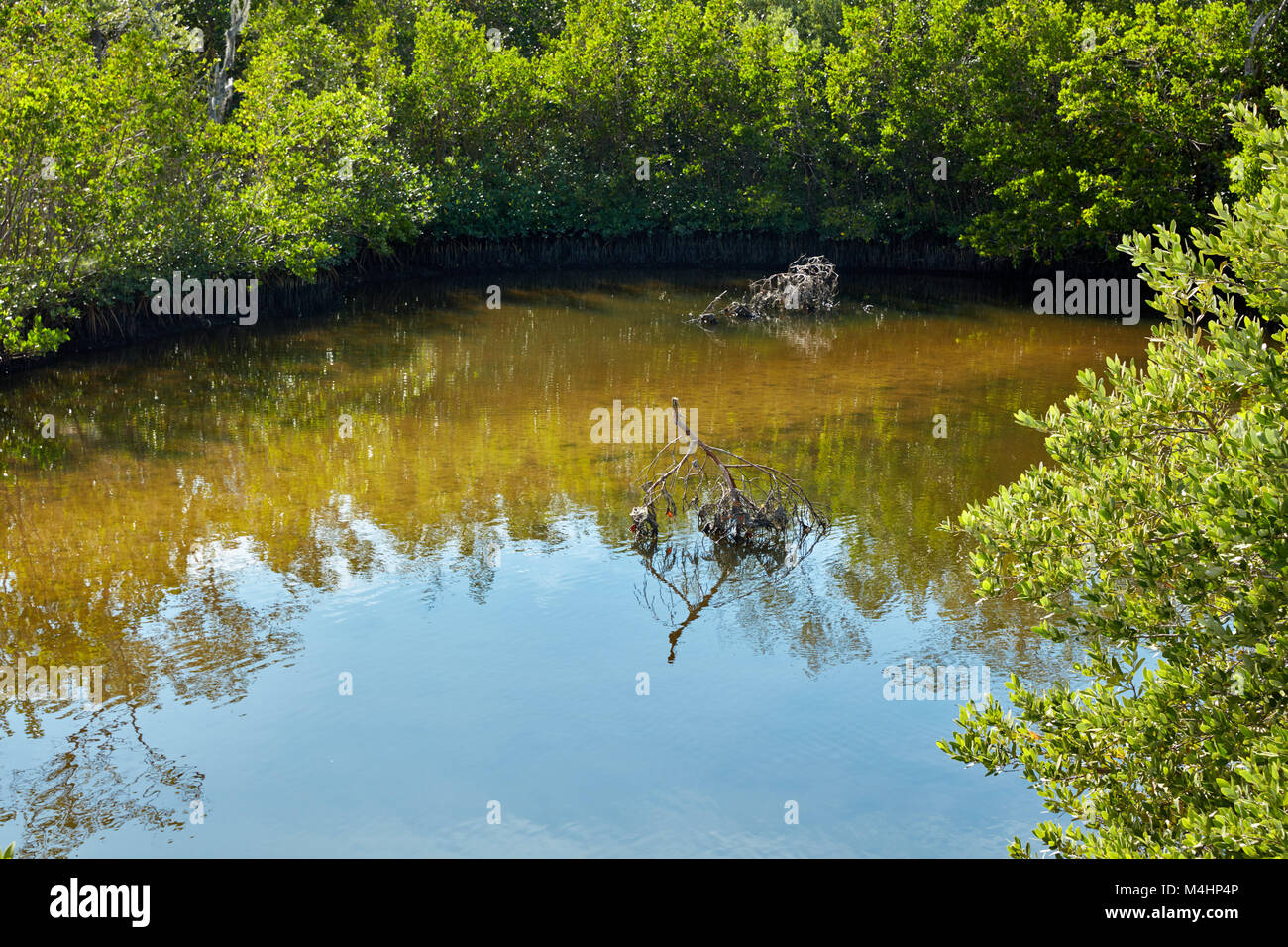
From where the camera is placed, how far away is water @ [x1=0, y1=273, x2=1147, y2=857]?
8.92 m

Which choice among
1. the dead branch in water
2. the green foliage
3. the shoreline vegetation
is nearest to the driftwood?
the shoreline vegetation

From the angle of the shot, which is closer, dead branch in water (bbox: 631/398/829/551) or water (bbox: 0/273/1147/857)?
water (bbox: 0/273/1147/857)

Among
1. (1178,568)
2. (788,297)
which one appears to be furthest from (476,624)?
(788,297)

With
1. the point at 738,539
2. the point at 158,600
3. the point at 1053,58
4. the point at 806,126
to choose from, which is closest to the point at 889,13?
the point at 806,126

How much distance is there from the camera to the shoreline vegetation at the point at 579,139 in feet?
78.6

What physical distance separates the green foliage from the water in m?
3.01

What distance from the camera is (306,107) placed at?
30891mm

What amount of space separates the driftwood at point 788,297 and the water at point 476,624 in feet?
27.3

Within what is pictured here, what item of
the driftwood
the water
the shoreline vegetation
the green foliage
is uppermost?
the shoreline vegetation

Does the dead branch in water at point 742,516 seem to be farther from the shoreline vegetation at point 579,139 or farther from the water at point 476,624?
the shoreline vegetation at point 579,139

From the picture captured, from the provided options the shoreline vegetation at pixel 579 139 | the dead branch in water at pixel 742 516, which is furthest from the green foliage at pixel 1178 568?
the shoreline vegetation at pixel 579 139

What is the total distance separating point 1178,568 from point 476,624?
8101mm

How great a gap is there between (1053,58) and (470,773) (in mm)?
32414

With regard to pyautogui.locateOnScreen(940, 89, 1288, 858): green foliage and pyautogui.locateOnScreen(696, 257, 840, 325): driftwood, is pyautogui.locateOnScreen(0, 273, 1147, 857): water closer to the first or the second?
pyautogui.locateOnScreen(940, 89, 1288, 858): green foliage
